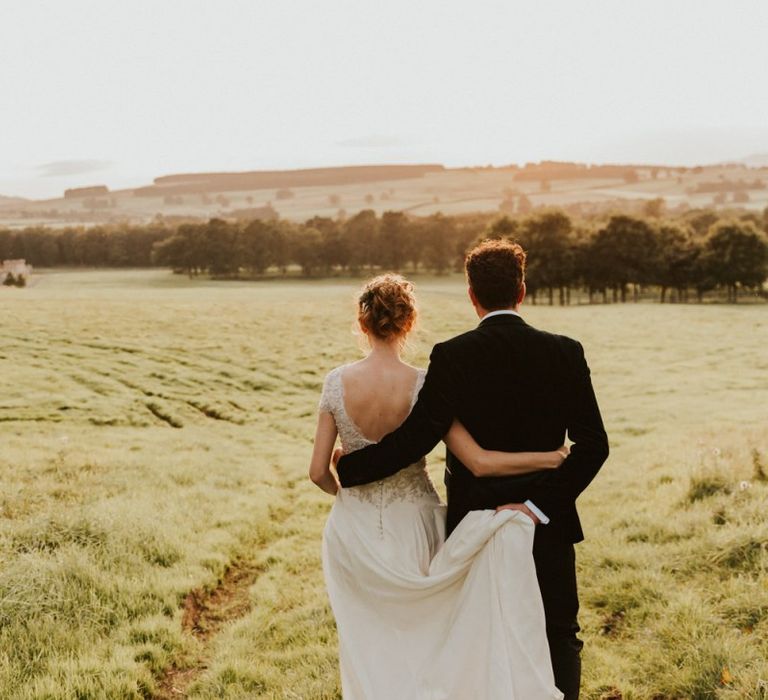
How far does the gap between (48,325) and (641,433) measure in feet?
89.6

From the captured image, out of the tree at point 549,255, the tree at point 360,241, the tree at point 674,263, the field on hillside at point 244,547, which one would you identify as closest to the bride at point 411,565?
the field on hillside at point 244,547

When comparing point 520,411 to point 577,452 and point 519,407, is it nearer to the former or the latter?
point 519,407

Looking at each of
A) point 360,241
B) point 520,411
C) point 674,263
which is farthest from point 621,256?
point 520,411

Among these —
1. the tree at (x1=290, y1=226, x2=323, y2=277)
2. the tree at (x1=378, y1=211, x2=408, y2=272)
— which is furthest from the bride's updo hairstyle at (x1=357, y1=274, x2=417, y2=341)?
the tree at (x1=378, y1=211, x2=408, y2=272)

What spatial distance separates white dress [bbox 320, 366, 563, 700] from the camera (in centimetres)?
405

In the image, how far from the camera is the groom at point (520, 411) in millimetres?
4039

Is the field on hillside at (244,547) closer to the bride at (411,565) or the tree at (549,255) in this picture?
the bride at (411,565)

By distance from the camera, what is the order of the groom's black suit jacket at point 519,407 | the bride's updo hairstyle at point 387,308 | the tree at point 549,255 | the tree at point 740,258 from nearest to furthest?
1. the groom's black suit jacket at point 519,407
2. the bride's updo hairstyle at point 387,308
3. the tree at point 740,258
4. the tree at point 549,255

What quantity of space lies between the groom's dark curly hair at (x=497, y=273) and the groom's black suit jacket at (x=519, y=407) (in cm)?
13

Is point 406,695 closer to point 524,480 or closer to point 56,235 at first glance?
point 524,480

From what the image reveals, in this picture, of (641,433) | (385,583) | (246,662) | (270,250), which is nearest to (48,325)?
(641,433)

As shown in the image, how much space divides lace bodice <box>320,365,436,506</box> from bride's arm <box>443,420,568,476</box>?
59 centimetres

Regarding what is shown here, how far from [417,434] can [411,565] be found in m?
1.00

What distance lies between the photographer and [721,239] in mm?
69875
